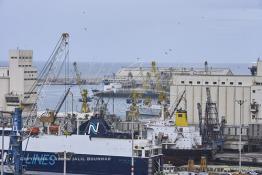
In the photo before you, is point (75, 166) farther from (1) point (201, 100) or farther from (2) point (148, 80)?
(2) point (148, 80)

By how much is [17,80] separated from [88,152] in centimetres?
2928

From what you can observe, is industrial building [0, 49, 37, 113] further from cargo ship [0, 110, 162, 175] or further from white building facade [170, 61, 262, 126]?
cargo ship [0, 110, 162, 175]

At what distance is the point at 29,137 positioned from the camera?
135 feet

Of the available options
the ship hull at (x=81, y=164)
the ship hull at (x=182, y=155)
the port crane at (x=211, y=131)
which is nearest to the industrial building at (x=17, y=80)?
the port crane at (x=211, y=131)

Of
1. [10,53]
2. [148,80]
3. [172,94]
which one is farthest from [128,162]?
[148,80]

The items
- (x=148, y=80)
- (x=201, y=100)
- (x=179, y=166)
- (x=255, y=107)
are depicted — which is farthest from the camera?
(x=148, y=80)

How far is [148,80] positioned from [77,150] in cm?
7093

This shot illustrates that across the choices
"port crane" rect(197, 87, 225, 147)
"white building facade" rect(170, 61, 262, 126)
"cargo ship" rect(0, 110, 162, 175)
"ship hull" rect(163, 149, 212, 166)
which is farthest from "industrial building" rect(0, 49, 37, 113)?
"cargo ship" rect(0, 110, 162, 175)

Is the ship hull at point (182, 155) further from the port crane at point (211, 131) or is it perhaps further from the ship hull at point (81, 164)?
the ship hull at point (81, 164)

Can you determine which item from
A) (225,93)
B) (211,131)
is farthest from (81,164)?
(225,93)

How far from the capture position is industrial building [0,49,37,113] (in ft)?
224

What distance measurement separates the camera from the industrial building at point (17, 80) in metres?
68.2

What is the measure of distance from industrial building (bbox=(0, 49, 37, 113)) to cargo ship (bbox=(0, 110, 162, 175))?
1017 inches

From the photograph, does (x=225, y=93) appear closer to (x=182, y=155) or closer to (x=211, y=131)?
(x=211, y=131)
